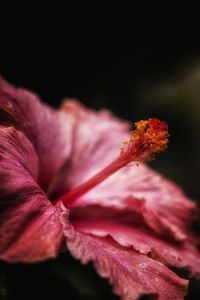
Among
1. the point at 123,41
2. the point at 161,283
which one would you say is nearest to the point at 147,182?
the point at 161,283

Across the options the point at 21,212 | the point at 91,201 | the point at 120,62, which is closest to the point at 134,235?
the point at 91,201

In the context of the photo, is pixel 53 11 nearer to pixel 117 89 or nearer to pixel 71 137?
pixel 117 89

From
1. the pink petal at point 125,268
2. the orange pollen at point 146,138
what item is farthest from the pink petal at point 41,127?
the pink petal at point 125,268

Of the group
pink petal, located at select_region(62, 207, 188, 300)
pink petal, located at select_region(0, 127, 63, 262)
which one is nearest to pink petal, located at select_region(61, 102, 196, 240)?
pink petal, located at select_region(62, 207, 188, 300)

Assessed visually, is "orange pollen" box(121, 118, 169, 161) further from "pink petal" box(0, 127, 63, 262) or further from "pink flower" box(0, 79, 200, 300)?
"pink petal" box(0, 127, 63, 262)

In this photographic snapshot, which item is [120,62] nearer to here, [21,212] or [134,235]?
[134,235]

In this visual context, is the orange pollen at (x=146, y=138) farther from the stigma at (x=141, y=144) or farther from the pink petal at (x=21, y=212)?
the pink petal at (x=21, y=212)
